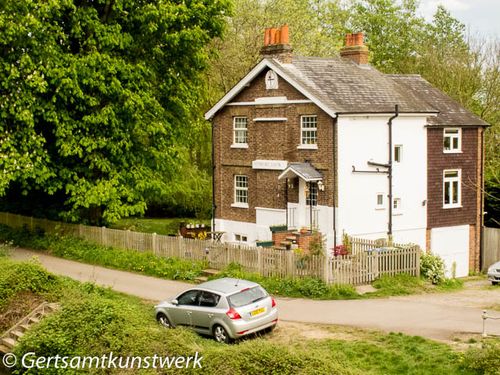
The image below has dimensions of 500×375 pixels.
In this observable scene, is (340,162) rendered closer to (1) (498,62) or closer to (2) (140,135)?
(2) (140,135)

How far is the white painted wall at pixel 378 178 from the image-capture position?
103 feet

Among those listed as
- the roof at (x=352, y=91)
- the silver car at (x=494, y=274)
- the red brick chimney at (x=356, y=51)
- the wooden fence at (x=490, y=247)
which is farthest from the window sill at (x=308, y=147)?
the wooden fence at (x=490, y=247)

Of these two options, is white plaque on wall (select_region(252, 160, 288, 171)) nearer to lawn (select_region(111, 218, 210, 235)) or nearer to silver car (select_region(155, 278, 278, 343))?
lawn (select_region(111, 218, 210, 235))

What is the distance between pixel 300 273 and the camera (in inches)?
1030

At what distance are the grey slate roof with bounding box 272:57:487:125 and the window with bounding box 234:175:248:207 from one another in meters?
6.28

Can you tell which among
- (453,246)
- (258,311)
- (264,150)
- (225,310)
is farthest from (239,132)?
(225,310)

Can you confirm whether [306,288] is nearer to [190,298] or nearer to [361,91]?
[190,298]

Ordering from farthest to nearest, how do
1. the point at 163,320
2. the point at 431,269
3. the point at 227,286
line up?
the point at 431,269, the point at 163,320, the point at 227,286

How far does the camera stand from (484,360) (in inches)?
651

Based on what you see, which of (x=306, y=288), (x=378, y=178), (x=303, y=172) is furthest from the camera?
(x=378, y=178)

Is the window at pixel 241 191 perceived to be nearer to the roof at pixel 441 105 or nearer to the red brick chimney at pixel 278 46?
the red brick chimney at pixel 278 46

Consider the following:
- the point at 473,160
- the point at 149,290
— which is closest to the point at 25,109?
the point at 149,290

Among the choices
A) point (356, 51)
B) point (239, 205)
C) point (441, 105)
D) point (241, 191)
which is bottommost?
point (239, 205)

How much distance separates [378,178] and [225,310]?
570 inches
